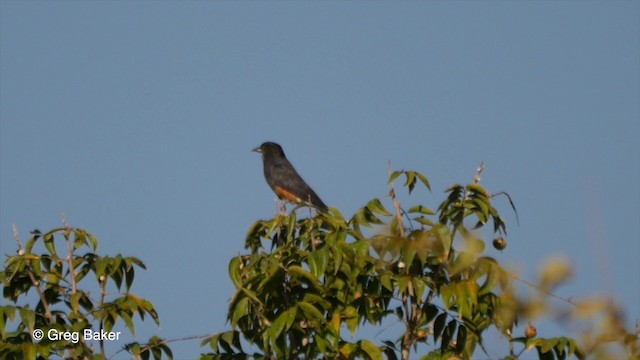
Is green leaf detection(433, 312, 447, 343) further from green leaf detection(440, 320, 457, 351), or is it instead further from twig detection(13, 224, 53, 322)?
twig detection(13, 224, 53, 322)

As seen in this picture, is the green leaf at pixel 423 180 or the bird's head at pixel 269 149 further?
the bird's head at pixel 269 149

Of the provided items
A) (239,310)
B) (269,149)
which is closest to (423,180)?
(239,310)

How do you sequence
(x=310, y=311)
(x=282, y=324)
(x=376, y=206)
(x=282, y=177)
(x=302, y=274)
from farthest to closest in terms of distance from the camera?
(x=282, y=177) < (x=376, y=206) < (x=302, y=274) < (x=310, y=311) < (x=282, y=324)

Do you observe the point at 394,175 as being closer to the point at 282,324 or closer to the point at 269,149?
the point at 282,324

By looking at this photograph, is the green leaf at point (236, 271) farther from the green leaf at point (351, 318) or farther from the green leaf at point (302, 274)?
the green leaf at point (351, 318)

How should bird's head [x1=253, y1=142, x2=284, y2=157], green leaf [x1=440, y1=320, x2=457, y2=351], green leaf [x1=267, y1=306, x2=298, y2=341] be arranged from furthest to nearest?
bird's head [x1=253, y1=142, x2=284, y2=157] < green leaf [x1=440, y1=320, x2=457, y2=351] < green leaf [x1=267, y1=306, x2=298, y2=341]

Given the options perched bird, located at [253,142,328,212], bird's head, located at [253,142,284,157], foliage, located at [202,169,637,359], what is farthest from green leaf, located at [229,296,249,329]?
bird's head, located at [253,142,284,157]

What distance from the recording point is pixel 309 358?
347 centimetres

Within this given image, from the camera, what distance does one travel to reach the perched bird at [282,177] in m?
12.5

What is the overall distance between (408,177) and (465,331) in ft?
2.56

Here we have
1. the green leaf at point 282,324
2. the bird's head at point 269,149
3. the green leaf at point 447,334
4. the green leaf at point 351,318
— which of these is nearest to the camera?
the green leaf at point 282,324

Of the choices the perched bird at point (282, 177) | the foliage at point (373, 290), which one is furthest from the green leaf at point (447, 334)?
the perched bird at point (282, 177)

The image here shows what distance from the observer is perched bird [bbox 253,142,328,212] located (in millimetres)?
12492

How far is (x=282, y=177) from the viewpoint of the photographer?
12945 millimetres
